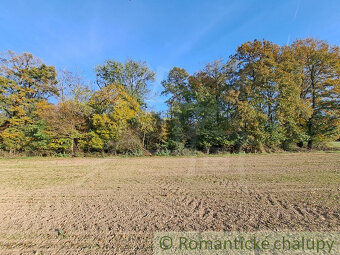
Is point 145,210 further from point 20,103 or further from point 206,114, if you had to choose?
point 20,103

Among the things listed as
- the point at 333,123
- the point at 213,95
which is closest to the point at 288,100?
the point at 333,123

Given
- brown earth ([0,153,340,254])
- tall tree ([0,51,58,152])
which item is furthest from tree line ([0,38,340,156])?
brown earth ([0,153,340,254])

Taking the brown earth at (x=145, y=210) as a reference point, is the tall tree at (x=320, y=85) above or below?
above

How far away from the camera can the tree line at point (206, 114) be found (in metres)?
13.3

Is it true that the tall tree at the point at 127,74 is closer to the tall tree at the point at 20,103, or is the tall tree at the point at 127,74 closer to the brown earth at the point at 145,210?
the tall tree at the point at 20,103

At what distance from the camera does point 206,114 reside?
1427 cm

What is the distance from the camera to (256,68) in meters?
13.6

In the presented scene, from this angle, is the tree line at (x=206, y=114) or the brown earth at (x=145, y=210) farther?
the tree line at (x=206, y=114)

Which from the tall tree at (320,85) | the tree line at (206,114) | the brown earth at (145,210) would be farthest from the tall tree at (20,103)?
the tall tree at (320,85)

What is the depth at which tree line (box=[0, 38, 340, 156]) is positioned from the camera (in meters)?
13.3

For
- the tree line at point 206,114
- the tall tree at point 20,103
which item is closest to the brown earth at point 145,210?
the tree line at point 206,114

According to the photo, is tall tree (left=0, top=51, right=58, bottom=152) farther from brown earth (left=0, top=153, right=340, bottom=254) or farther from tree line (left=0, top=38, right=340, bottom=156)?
brown earth (left=0, top=153, right=340, bottom=254)

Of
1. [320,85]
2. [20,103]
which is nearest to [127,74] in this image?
[20,103]

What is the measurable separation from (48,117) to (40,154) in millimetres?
3426
